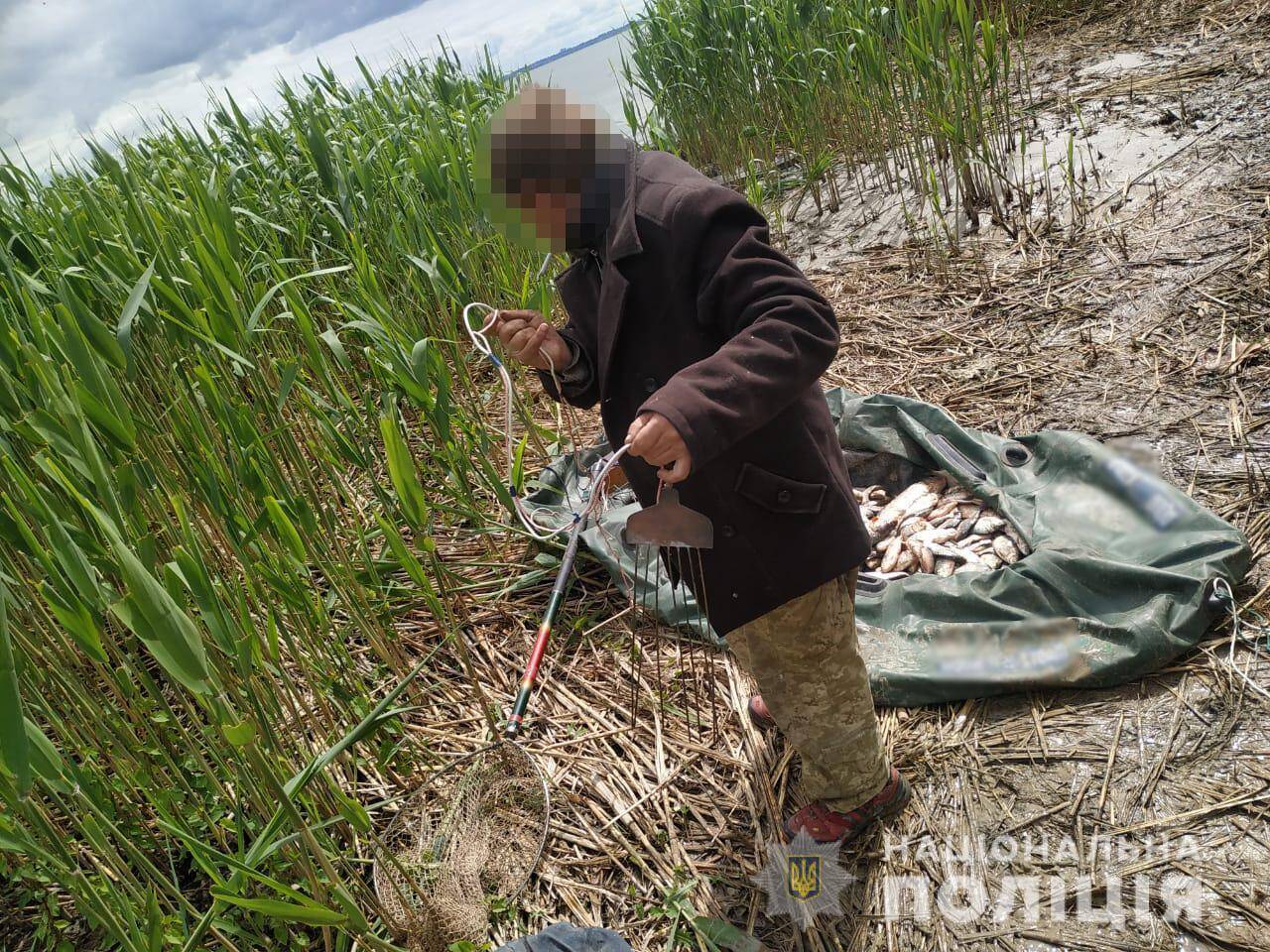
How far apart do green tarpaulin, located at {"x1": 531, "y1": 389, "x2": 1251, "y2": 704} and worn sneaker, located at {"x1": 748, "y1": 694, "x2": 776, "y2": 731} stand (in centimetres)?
24

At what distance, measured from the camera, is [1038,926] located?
1.28 m

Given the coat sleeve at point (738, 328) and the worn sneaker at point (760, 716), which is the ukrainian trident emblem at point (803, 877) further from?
the coat sleeve at point (738, 328)

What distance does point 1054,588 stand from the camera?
1.80 meters

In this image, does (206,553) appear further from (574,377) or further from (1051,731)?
(1051,731)

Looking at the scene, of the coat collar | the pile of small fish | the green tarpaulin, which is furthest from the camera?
the pile of small fish

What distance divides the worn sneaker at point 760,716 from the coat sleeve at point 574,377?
79 cm

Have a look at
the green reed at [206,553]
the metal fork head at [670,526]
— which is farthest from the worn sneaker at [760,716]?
the metal fork head at [670,526]

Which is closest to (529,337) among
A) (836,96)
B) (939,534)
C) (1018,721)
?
(1018,721)

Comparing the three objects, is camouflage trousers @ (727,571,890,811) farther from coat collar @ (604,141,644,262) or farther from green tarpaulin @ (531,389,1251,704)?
coat collar @ (604,141,644,262)

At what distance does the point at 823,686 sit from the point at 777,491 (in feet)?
1.25

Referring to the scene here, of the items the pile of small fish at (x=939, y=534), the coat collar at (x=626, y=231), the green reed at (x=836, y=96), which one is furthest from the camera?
the green reed at (x=836, y=96)

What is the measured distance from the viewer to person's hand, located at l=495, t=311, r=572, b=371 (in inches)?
50.7

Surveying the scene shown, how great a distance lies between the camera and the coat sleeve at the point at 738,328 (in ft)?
3.34

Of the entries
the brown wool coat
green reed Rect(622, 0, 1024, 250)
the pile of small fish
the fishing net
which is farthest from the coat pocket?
green reed Rect(622, 0, 1024, 250)
